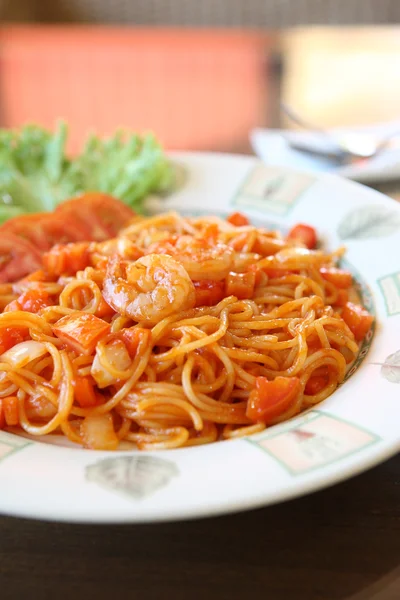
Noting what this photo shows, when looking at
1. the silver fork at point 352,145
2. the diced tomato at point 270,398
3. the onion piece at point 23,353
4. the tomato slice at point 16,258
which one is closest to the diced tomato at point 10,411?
the onion piece at point 23,353

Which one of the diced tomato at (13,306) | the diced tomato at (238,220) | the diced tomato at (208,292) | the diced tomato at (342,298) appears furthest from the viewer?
the diced tomato at (238,220)

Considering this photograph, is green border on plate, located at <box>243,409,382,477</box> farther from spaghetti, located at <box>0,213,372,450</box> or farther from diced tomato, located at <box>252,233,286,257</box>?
diced tomato, located at <box>252,233,286,257</box>

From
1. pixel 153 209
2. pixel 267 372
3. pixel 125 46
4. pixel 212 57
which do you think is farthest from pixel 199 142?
pixel 267 372

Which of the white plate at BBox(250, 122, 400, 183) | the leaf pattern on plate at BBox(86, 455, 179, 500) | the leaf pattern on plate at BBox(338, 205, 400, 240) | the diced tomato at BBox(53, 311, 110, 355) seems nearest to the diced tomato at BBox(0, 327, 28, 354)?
the diced tomato at BBox(53, 311, 110, 355)

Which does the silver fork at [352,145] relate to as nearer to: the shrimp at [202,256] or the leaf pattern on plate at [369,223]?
the leaf pattern on plate at [369,223]

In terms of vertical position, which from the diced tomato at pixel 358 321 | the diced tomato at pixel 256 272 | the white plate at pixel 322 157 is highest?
the white plate at pixel 322 157

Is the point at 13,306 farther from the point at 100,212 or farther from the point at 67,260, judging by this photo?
the point at 100,212
